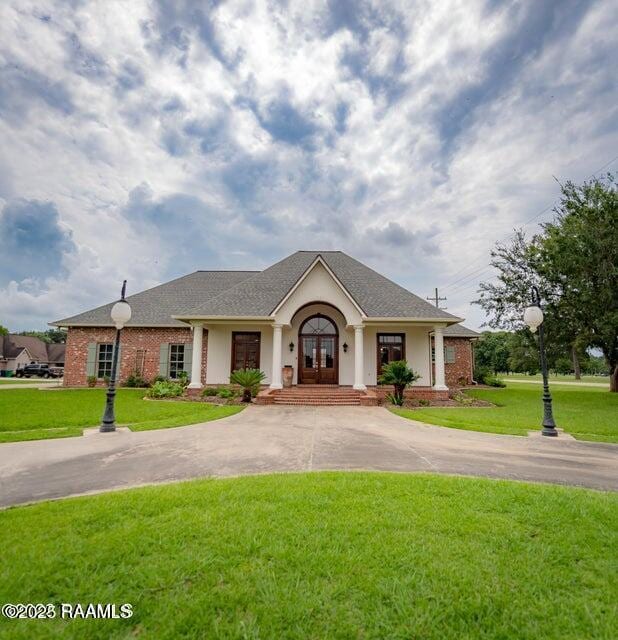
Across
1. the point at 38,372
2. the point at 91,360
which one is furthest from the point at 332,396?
the point at 38,372

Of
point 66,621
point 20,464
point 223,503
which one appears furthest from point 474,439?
point 20,464

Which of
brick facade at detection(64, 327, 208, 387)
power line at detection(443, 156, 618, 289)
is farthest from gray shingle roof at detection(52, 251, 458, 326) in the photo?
power line at detection(443, 156, 618, 289)

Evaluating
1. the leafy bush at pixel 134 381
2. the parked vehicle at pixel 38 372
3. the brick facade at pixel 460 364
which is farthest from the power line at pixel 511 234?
the parked vehicle at pixel 38 372

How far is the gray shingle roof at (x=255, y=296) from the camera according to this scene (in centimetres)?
1555

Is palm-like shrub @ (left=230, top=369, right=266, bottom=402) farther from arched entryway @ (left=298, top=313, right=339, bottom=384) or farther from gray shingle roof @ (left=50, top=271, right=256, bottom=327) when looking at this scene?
gray shingle roof @ (left=50, top=271, right=256, bottom=327)

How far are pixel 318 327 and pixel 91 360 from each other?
12.6 m

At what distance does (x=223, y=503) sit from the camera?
3.57 m

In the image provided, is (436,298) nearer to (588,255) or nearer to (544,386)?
(588,255)

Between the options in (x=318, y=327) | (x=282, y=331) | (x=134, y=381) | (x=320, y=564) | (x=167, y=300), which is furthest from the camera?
(x=167, y=300)

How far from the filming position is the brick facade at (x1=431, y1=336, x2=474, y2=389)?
2231 cm

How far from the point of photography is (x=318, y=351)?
55.0 ft

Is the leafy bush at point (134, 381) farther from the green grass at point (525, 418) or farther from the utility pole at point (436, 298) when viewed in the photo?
the utility pole at point (436, 298)

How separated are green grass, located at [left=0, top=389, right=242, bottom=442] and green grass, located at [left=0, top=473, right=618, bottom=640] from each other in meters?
4.90

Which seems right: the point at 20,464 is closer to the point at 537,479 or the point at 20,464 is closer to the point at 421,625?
the point at 421,625
